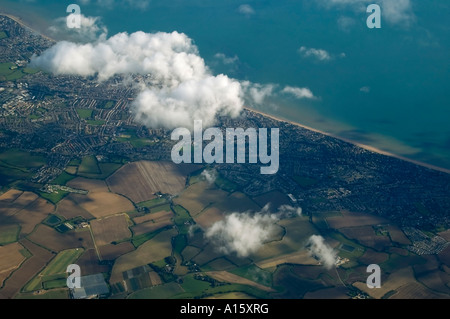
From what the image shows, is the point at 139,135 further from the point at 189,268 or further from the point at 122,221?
the point at 189,268

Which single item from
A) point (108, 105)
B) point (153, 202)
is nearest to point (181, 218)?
point (153, 202)

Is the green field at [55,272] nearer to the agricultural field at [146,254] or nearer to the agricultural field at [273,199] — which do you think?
the agricultural field at [146,254]

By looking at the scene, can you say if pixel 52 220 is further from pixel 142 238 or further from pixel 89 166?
pixel 89 166

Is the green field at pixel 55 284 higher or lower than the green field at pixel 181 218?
lower

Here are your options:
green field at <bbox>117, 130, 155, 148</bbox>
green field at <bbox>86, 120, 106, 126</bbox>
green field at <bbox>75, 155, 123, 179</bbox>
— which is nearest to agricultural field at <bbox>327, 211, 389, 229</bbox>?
green field at <bbox>117, 130, 155, 148</bbox>

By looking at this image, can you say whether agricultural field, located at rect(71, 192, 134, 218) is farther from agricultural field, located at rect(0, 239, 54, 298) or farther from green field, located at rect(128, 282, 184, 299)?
green field, located at rect(128, 282, 184, 299)

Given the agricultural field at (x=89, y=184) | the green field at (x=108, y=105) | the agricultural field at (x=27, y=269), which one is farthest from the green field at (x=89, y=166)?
the green field at (x=108, y=105)
